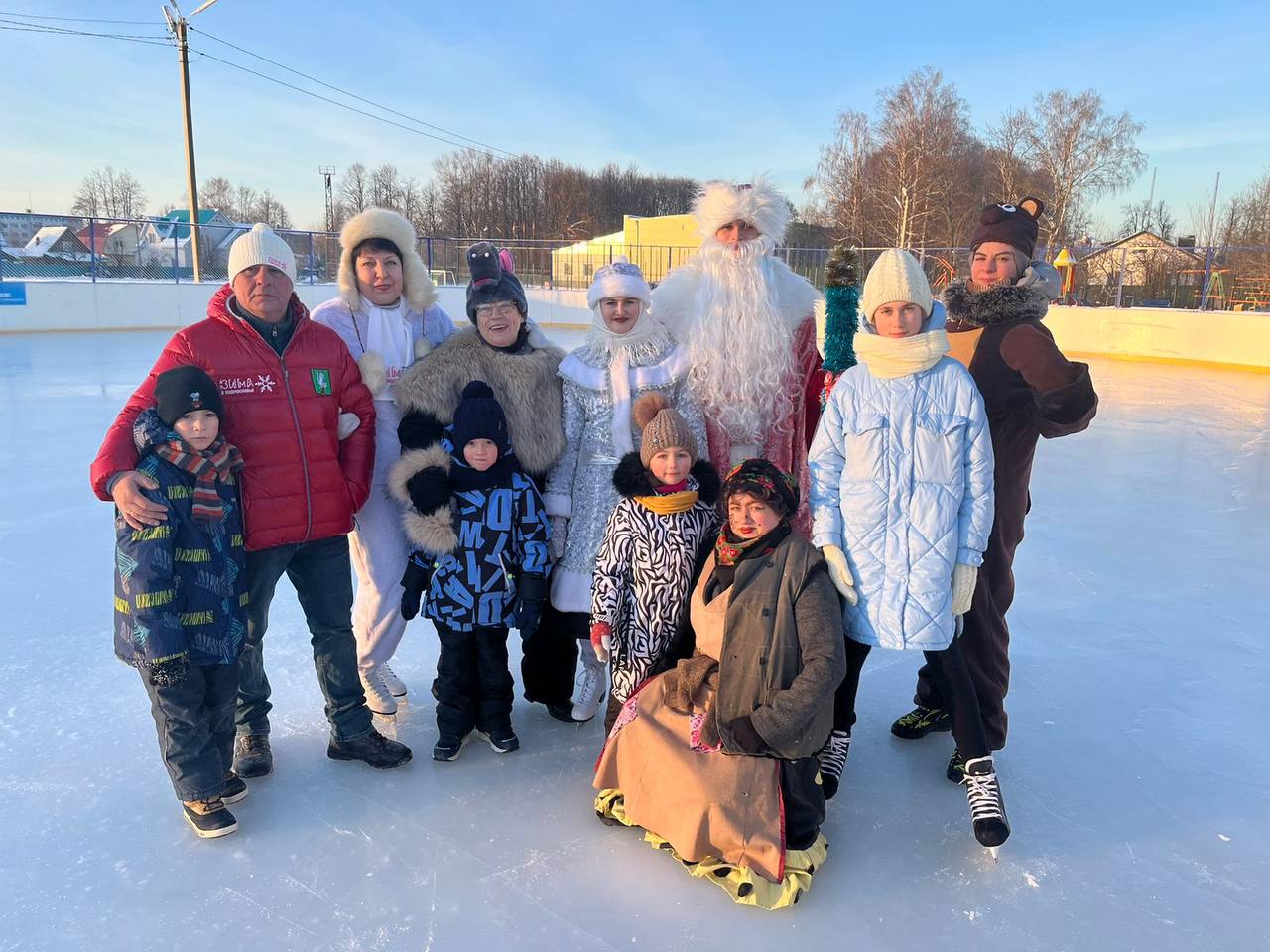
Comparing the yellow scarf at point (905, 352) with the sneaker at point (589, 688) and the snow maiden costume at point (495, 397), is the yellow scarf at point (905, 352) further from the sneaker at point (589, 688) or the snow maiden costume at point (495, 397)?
the sneaker at point (589, 688)

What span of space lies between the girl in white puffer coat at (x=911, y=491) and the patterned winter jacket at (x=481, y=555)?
0.87m

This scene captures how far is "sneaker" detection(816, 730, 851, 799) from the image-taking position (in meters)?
2.12

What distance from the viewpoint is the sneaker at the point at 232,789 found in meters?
2.09

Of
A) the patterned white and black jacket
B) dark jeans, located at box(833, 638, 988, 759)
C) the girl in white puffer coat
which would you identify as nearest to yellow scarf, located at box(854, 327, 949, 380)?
the girl in white puffer coat

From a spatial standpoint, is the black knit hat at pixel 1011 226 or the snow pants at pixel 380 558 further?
the snow pants at pixel 380 558

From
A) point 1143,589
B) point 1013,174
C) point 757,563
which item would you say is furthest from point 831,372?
point 1013,174

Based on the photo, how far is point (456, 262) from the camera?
2033cm

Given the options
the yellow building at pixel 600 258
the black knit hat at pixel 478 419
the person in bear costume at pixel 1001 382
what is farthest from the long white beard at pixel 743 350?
the yellow building at pixel 600 258

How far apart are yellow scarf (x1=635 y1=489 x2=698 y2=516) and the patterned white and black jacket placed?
0.01m

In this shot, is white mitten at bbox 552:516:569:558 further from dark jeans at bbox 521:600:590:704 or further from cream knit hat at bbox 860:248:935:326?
cream knit hat at bbox 860:248:935:326

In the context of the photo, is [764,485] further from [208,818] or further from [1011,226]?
[208,818]

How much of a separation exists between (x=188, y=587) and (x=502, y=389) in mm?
971

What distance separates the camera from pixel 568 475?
243 cm

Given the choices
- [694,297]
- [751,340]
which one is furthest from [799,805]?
[694,297]
